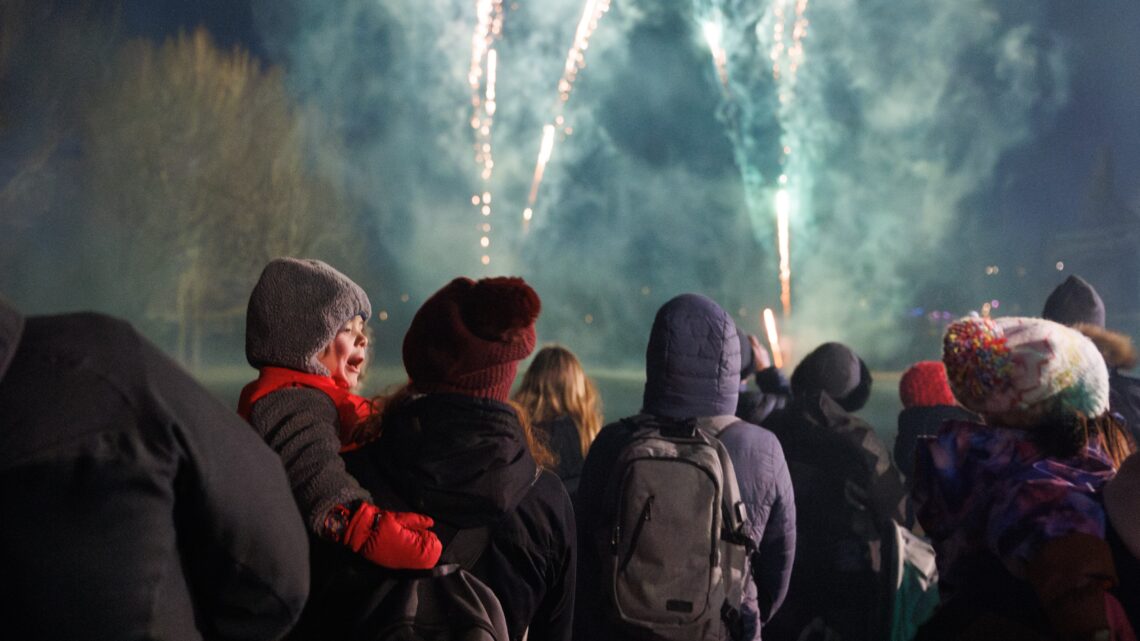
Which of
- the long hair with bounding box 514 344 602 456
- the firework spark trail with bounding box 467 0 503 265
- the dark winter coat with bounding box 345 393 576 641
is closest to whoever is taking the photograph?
the dark winter coat with bounding box 345 393 576 641

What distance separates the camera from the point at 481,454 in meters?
1.58

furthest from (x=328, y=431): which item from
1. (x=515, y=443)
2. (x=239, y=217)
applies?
(x=239, y=217)

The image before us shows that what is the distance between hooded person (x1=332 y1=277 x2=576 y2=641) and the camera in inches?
61.6

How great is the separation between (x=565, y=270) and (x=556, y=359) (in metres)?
39.2

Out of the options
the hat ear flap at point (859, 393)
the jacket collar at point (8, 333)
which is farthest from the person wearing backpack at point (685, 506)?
the jacket collar at point (8, 333)

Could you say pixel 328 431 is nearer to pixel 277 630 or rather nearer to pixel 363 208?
pixel 277 630

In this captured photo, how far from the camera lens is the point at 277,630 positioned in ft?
3.72

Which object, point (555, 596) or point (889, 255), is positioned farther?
point (889, 255)

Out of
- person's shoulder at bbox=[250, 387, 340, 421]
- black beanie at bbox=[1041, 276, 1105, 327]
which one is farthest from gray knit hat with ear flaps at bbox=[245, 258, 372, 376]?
black beanie at bbox=[1041, 276, 1105, 327]

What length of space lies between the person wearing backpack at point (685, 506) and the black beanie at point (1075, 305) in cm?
191

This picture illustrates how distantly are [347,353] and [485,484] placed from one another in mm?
501

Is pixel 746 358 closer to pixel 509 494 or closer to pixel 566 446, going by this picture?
pixel 566 446

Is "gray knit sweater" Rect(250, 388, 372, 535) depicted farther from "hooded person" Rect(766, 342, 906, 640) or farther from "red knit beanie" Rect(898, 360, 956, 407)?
"red knit beanie" Rect(898, 360, 956, 407)

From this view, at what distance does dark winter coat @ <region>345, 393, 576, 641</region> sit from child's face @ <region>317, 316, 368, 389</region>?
27 centimetres
